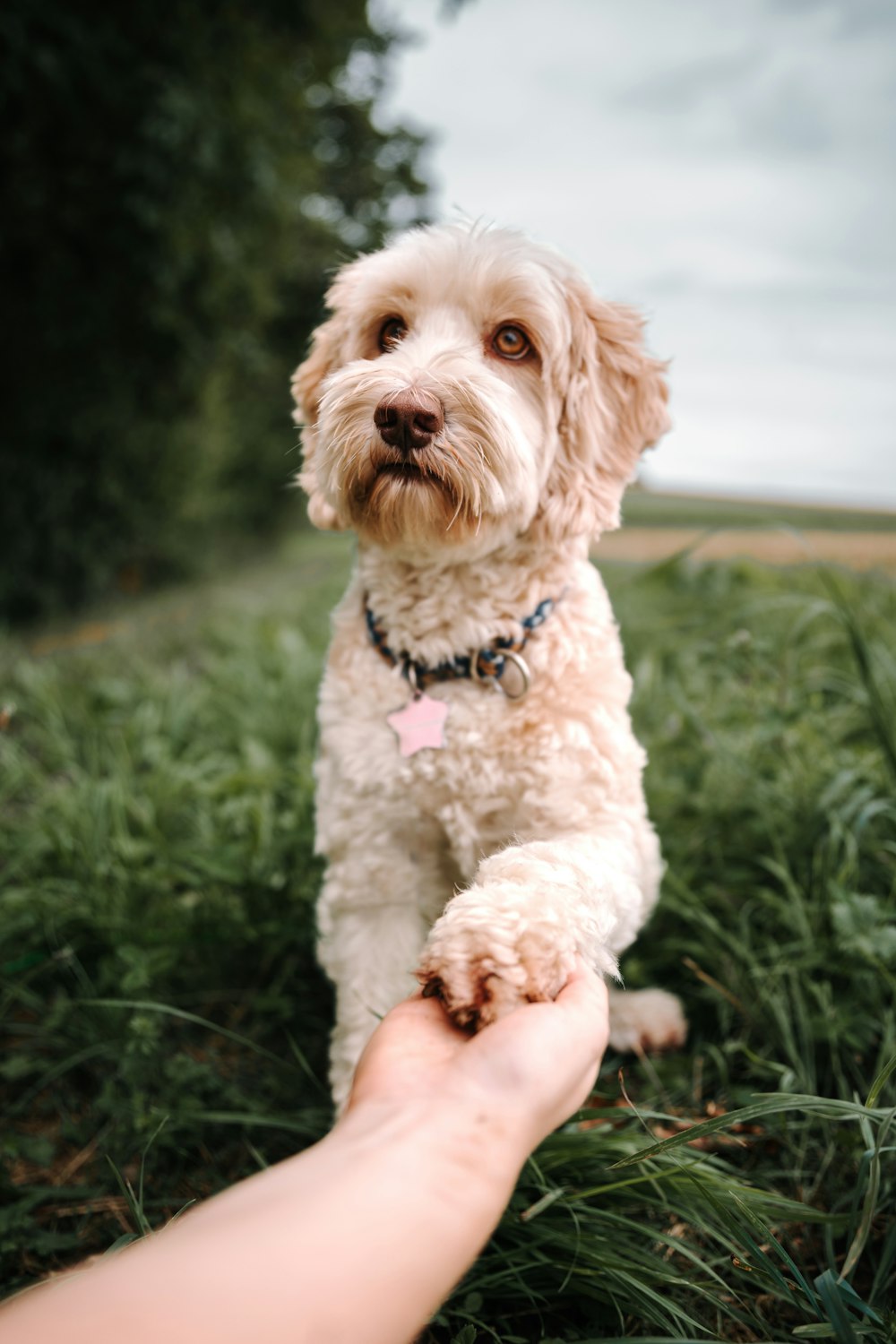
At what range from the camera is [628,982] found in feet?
8.21

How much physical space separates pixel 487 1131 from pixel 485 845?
1.13 m

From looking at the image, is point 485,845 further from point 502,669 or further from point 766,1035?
point 766,1035

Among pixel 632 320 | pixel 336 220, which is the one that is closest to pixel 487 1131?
A: pixel 632 320

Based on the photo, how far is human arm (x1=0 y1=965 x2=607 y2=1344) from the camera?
2.44 feet

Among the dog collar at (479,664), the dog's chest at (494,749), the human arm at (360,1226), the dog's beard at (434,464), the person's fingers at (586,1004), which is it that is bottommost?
the human arm at (360,1226)

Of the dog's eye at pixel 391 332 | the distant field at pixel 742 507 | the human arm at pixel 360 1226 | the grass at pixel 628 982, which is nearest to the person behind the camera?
the human arm at pixel 360 1226

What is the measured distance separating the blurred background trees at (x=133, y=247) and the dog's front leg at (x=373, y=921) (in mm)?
3272

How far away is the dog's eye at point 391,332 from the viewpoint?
2378 mm

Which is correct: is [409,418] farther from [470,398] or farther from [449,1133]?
[449,1133]

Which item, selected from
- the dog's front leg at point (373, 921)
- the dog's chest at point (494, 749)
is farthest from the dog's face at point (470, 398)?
the dog's front leg at point (373, 921)

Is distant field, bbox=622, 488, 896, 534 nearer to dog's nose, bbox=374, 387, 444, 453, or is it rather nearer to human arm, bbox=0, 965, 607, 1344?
dog's nose, bbox=374, 387, 444, 453

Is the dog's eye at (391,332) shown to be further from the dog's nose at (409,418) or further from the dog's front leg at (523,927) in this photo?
the dog's front leg at (523,927)

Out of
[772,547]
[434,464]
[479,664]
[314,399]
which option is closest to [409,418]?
[434,464]

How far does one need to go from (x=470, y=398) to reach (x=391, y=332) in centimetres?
55
